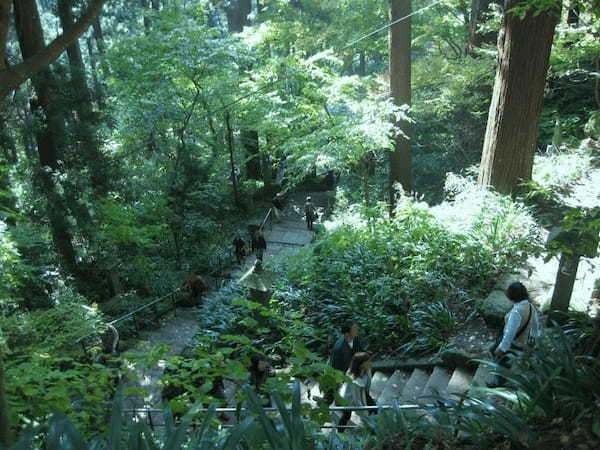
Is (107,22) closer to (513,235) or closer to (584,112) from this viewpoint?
(584,112)

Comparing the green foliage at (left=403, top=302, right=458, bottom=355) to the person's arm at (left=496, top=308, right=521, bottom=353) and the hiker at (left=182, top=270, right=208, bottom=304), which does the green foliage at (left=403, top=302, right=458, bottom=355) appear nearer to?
the person's arm at (left=496, top=308, right=521, bottom=353)

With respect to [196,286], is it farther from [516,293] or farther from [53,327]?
[516,293]

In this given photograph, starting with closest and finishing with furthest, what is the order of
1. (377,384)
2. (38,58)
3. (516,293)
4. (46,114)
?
(38,58) → (516,293) → (377,384) → (46,114)

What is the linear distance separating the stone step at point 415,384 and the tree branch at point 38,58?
5.10m

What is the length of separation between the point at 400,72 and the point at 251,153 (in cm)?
873

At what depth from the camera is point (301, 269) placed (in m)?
9.78

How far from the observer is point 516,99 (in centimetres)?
878

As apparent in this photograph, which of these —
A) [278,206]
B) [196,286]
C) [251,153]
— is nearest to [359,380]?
[196,286]

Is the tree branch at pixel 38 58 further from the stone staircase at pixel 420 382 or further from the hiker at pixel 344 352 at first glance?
the stone staircase at pixel 420 382

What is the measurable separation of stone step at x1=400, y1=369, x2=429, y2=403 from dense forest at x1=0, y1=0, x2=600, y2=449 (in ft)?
0.53

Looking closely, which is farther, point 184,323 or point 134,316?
point 184,323

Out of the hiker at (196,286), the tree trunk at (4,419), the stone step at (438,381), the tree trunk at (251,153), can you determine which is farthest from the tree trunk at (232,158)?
the tree trunk at (4,419)

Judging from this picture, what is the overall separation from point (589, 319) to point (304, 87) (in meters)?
A: 12.7

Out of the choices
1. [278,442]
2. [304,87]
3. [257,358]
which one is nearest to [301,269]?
[257,358]
